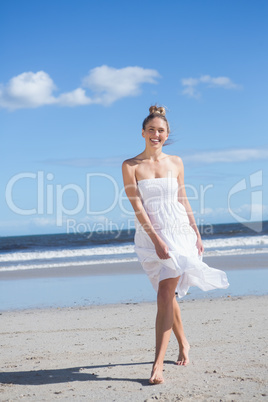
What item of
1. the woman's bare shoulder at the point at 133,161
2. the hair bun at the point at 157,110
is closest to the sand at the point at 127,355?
the woman's bare shoulder at the point at 133,161

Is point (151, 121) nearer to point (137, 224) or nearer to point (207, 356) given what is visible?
point (137, 224)

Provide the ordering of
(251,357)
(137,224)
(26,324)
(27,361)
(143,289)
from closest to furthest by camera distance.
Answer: (137,224)
(251,357)
(27,361)
(26,324)
(143,289)

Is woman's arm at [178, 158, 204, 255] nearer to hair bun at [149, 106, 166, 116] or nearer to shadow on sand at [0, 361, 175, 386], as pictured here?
hair bun at [149, 106, 166, 116]

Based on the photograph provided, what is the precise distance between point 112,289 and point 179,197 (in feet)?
17.7

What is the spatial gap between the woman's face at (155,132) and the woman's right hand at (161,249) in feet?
2.68

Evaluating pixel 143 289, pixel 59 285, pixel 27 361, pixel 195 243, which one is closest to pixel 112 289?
pixel 143 289

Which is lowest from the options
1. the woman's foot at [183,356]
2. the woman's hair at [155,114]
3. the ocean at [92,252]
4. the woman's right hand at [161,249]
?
the ocean at [92,252]

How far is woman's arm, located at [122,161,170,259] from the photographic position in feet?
11.1

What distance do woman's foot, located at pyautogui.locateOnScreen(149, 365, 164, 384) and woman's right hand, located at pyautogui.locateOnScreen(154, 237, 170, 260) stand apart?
837mm

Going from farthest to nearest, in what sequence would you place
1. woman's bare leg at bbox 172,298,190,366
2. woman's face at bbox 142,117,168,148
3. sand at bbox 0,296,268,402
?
woman's bare leg at bbox 172,298,190,366 < woman's face at bbox 142,117,168,148 < sand at bbox 0,296,268,402

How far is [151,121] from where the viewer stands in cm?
368

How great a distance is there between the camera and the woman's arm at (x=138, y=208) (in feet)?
11.1

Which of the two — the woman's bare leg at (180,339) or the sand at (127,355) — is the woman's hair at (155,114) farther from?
the sand at (127,355)

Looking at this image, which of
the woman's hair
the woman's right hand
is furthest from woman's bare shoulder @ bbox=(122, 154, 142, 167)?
the woman's right hand
